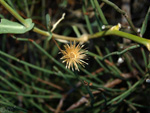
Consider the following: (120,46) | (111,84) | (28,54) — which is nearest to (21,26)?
(120,46)

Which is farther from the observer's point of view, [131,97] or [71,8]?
[71,8]

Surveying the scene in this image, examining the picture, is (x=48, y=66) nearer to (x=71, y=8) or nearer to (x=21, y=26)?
(x=71, y=8)

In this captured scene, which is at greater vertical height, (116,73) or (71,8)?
(71,8)

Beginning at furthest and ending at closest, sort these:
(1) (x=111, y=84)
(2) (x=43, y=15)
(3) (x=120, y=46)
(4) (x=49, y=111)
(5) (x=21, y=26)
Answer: (2) (x=43, y=15) < (4) (x=49, y=111) < (1) (x=111, y=84) < (3) (x=120, y=46) < (5) (x=21, y=26)

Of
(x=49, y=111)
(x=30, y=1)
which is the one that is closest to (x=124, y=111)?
(x=49, y=111)

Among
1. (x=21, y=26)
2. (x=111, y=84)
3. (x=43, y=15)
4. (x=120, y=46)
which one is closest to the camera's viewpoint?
(x=21, y=26)

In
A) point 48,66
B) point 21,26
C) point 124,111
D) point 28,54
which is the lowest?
point 124,111

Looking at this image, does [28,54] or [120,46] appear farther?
[28,54]

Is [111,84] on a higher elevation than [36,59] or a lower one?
lower

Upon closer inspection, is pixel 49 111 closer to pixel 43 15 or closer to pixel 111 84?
pixel 111 84
